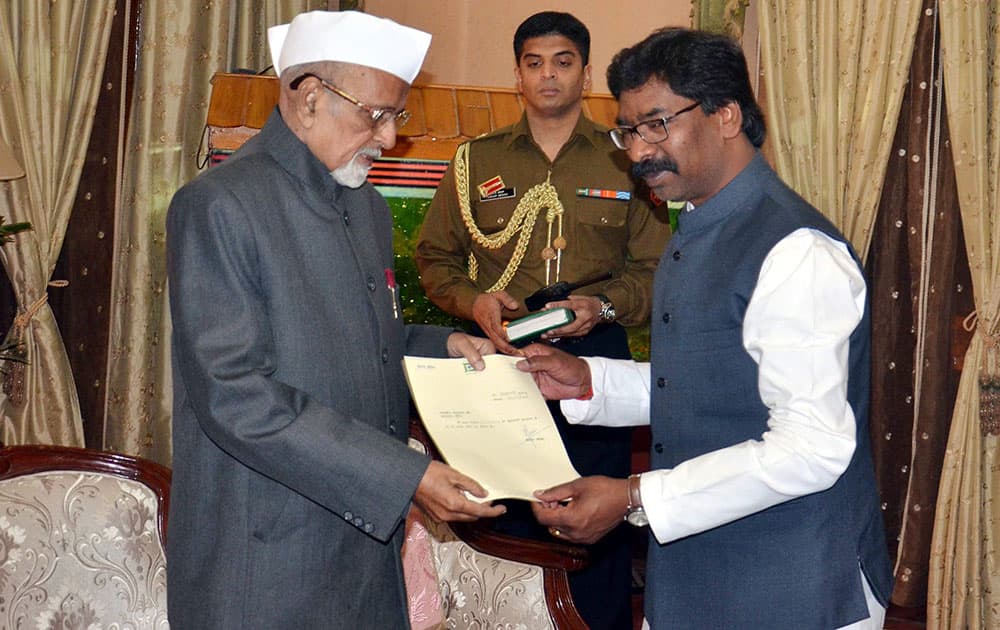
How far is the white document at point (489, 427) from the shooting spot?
77.7 inches

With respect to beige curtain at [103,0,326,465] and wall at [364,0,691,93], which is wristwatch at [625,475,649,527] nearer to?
beige curtain at [103,0,326,465]

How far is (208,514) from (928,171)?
9.96ft

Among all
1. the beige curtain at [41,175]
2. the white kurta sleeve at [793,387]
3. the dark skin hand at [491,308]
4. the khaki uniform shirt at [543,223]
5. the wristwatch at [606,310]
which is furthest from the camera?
the beige curtain at [41,175]

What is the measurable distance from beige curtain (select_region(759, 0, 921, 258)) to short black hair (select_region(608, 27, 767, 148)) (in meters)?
2.16

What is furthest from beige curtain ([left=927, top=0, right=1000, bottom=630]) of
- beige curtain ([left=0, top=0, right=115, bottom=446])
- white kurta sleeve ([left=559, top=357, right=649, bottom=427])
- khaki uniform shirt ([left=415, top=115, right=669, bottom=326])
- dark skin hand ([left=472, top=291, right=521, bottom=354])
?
beige curtain ([left=0, top=0, right=115, bottom=446])

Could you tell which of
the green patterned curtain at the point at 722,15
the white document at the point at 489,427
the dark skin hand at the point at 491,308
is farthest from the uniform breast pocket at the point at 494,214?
the white document at the point at 489,427

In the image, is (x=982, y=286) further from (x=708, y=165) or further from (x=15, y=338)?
(x=15, y=338)

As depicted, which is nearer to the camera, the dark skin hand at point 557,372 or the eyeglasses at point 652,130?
the eyeglasses at point 652,130

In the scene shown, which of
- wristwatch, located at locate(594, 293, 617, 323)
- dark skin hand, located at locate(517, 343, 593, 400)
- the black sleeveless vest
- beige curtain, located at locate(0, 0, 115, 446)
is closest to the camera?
the black sleeveless vest

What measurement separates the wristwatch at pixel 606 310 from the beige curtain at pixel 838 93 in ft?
3.48

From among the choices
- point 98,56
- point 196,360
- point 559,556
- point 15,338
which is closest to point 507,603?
point 559,556

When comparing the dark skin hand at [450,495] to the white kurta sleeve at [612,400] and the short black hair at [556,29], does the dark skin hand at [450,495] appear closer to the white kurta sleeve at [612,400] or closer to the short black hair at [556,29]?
the white kurta sleeve at [612,400]

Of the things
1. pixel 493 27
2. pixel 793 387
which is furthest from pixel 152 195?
pixel 793 387

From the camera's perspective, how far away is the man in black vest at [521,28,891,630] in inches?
72.1
